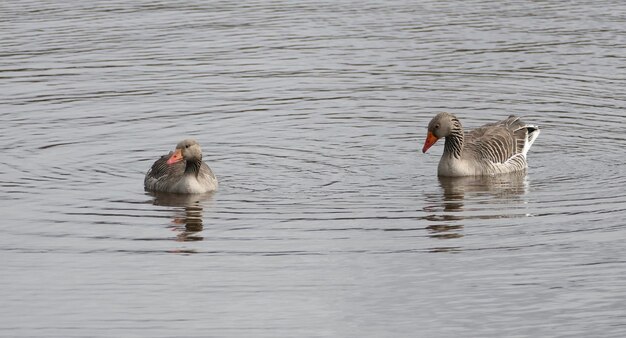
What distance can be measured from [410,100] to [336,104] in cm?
143

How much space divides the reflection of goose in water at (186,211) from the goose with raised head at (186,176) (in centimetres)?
10

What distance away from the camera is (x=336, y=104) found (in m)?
26.8

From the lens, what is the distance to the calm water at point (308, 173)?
14625 millimetres

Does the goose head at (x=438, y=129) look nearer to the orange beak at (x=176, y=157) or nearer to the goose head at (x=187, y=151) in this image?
the goose head at (x=187, y=151)

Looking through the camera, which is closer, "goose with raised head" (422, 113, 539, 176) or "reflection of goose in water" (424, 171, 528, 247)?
"reflection of goose in water" (424, 171, 528, 247)

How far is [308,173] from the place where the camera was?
21.9 metres

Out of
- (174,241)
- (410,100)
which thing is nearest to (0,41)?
(410,100)

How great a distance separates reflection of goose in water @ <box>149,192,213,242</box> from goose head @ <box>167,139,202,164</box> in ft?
1.82

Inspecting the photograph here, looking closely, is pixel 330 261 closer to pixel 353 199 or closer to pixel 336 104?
pixel 353 199

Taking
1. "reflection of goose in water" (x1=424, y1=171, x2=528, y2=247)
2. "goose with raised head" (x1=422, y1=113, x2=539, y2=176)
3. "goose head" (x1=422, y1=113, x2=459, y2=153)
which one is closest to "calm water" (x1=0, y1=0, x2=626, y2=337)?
"reflection of goose in water" (x1=424, y1=171, x2=528, y2=247)

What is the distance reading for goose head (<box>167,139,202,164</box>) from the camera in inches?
826

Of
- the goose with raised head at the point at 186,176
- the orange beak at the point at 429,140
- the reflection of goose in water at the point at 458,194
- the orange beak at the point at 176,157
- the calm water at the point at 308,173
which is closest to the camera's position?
the calm water at the point at 308,173

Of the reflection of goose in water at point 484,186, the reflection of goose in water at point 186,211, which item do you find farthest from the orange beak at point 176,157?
the reflection of goose in water at point 484,186

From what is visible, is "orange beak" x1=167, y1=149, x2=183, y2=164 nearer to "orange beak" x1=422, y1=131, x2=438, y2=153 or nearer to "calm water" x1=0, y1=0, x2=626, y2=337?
"calm water" x1=0, y1=0, x2=626, y2=337
